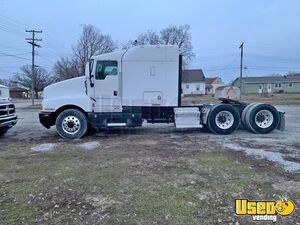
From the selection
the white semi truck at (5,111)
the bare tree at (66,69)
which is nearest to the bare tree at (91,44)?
the bare tree at (66,69)

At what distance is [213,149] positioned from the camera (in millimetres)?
7531

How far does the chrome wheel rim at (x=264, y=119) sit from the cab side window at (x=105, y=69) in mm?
5766

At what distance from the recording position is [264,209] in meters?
3.64

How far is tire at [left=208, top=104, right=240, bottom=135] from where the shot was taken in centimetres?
1008

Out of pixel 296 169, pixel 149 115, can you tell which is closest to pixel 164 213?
pixel 296 169

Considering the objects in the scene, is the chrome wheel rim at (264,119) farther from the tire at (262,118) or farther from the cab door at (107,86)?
the cab door at (107,86)

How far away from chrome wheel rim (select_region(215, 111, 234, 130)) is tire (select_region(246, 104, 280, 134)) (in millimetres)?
677

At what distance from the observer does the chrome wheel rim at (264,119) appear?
10398 millimetres

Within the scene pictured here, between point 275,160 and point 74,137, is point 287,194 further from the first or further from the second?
point 74,137

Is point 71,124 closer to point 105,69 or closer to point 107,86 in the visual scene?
point 107,86

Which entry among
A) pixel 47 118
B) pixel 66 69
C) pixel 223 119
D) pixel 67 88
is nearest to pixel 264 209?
pixel 223 119

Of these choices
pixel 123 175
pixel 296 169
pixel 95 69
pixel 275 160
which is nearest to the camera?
pixel 123 175

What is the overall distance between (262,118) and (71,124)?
7290mm

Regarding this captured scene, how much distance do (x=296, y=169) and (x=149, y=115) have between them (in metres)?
5.40
